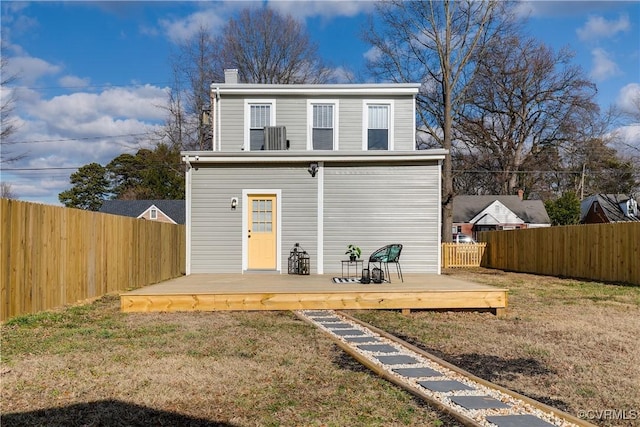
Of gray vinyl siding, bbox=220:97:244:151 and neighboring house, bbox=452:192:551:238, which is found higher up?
gray vinyl siding, bbox=220:97:244:151

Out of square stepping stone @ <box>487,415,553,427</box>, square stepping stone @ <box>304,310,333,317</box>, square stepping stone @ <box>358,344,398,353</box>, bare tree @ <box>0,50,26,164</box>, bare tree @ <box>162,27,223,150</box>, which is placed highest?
bare tree @ <box>162,27,223,150</box>

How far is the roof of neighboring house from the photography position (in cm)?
3616

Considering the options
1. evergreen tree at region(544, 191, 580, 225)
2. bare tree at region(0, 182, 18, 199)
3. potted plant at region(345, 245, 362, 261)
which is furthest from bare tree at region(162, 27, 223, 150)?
evergreen tree at region(544, 191, 580, 225)

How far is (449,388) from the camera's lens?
12.5 ft

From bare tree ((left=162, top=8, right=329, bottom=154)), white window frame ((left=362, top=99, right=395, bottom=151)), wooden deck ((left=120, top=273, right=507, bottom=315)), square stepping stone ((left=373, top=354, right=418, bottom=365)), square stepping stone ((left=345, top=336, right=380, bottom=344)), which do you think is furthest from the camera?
bare tree ((left=162, top=8, right=329, bottom=154))

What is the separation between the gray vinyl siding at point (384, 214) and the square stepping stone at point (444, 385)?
24.3 feet

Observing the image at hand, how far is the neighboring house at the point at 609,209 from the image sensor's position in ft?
105

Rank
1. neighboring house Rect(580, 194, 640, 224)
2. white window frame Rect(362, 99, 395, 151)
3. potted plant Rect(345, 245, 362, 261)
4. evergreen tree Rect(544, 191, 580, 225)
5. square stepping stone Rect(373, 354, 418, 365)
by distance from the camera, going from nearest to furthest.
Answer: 1. square stepping stone Rect(373, 354, 418, 365)
2. potted plant Rect(345, 245, 362, 261)
3. white window frame Rect(362, 99, 395, 151)
4. neighboring house Rect(580, 194, 640, 224)
5. evergreen tree Rect(544, 191, 580, 225)

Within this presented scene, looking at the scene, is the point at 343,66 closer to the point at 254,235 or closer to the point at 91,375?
the point at 254,235

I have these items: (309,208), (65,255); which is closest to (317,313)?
(309,208)

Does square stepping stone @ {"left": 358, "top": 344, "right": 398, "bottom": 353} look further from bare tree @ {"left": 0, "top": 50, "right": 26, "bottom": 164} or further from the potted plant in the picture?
bare tree @ {"left": 0, "top": 50, "right": 26, "bottom": 164}

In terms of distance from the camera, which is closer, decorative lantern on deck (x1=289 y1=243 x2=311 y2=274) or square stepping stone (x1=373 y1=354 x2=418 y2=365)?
square stepping stone (x1=373 y1=354 x2=418 y2=365)

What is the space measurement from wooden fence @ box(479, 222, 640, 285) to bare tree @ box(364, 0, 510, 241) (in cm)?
438

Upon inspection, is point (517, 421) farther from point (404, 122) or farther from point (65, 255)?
point (404, 122)
